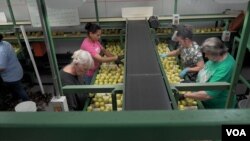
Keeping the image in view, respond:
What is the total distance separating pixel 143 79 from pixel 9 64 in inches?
131

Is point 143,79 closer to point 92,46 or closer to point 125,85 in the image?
point 125,85

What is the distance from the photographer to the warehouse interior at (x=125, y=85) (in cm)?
59

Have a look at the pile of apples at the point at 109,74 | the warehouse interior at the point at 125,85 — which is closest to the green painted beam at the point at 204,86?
the warehouse interior at the point at 125,85

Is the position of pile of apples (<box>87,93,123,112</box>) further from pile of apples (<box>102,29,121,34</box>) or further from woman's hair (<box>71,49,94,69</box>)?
pile of apples (<box>102,29,121,34</box>)

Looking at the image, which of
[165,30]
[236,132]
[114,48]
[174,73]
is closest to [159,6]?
[165,30]

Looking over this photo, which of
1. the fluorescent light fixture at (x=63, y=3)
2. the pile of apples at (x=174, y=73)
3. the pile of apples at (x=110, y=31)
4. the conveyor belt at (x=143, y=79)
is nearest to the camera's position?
the fluorescent light fixture at (x=63, y=3)

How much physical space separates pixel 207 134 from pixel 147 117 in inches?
6.5

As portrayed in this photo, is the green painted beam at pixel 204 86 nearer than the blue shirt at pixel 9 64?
Yes

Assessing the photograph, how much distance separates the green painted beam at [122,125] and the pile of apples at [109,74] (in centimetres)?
264

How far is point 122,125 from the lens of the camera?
1.92ft

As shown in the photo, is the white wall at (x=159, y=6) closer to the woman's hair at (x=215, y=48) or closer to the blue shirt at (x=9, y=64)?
the blue shirt at (x=9, y=64)

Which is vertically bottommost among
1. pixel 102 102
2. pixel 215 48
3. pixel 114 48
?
pixel 102 102

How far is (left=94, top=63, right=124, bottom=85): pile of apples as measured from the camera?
3.33 meters

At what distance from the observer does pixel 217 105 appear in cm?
273
